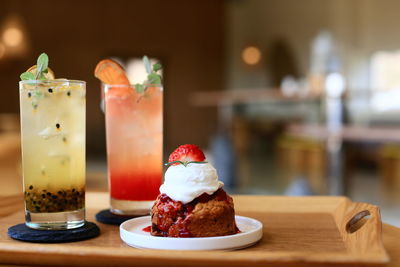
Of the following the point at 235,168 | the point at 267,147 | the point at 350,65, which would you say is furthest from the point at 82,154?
the point at 267,147

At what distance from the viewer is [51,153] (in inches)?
43.0

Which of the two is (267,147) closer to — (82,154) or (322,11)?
(322,11)

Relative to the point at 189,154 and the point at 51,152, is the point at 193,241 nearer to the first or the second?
the point at 189,154

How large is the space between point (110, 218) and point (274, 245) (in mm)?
407

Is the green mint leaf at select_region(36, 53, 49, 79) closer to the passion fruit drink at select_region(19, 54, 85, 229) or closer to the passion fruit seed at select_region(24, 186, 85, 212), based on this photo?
the passion fruit drink at select_region(19, 54, 85, 229)

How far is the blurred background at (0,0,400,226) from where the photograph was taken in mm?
7125

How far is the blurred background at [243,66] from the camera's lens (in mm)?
7125

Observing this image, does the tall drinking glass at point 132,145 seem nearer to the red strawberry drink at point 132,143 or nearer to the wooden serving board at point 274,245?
the red strawberry drink at point 132,143

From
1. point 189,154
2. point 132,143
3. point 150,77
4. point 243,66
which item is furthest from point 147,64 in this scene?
point 243,66

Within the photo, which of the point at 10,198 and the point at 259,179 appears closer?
the point at 10,198

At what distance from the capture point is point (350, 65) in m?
9.57

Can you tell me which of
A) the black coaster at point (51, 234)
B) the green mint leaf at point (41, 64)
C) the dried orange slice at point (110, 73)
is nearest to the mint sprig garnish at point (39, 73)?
the green mint leaf at point (41, 64)

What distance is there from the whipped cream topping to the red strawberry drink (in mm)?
273

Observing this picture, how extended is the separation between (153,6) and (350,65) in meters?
5.92
